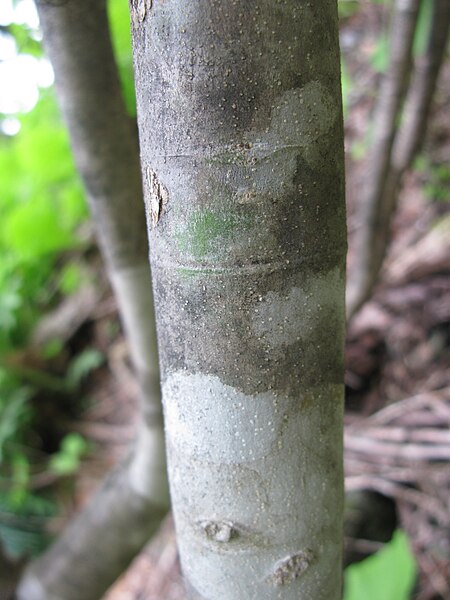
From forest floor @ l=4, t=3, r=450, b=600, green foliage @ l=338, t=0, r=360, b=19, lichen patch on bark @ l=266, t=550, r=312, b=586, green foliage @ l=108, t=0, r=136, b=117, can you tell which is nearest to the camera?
lichen patch on bark @ l=266, t=550, r=312, b=586

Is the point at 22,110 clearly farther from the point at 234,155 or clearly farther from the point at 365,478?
the point at 234,155

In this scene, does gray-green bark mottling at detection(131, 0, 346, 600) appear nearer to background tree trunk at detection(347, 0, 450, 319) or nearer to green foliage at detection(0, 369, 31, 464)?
background tree trunk at detection(347, 0, 450, 319)

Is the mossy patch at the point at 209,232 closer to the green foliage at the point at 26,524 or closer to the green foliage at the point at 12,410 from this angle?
the green foliage at the point at 26,524

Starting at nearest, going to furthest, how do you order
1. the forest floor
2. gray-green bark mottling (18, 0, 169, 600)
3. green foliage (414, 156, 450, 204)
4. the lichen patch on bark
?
the lichen patch on bark
gray-green bark mottling (18, 0, 169, 600)
the forest floor
green foliage (414, 156, 450, 204)

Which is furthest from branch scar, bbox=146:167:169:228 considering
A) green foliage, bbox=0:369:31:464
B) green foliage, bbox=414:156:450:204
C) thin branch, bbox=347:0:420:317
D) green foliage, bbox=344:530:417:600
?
green foliage, bbox=0:369:31:464

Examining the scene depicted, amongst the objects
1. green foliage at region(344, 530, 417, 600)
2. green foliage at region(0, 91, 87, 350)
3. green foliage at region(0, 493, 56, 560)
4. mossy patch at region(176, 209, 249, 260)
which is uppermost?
mossy patch at region(176, 209, 249, 260)

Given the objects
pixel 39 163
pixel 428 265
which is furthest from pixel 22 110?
pixel 428 265

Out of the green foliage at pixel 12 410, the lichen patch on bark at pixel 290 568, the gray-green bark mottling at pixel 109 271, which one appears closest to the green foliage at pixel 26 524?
the green foliage at pixel 12 410
